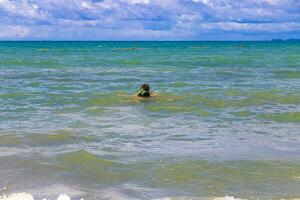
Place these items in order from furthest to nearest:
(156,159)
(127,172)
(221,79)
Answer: (221,79) < (156,159) < (127,172)

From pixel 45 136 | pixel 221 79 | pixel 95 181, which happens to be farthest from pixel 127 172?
pixel 221 79

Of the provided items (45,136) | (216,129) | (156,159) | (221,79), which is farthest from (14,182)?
(221,79)

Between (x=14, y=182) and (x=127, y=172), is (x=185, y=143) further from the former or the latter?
(x=14, y=182)

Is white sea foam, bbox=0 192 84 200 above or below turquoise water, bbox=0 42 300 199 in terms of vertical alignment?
above

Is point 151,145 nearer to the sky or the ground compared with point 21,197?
nearer to the ground

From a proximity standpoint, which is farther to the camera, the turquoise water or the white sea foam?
the turquoise water

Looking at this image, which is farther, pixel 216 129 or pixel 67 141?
pixel 216 129

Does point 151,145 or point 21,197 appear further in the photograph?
point 151,145

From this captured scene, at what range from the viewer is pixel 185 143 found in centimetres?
1300

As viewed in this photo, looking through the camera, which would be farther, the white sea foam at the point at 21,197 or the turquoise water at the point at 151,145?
the turquoise water at the point at 151,145

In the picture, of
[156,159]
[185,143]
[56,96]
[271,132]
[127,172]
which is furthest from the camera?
[56,96]

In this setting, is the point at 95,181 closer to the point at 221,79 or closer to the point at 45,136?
the point at 45,136

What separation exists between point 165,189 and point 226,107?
35.9 feet

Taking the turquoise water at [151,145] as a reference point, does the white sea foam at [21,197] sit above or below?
above
